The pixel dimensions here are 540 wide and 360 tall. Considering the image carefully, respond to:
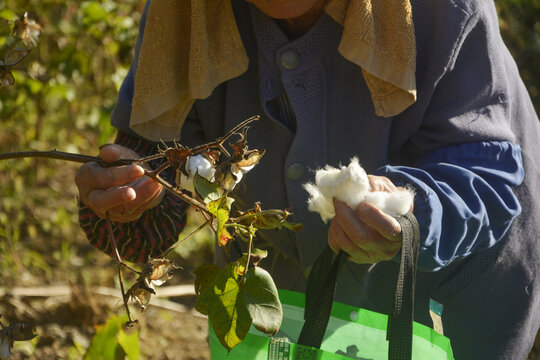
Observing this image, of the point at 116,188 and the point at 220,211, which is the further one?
the point at 116,188

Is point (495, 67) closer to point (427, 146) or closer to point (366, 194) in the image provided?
point (427, 146)

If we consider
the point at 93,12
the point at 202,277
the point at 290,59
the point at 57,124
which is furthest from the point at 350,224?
the point at 57,124

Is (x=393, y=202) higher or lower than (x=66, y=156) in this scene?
lower

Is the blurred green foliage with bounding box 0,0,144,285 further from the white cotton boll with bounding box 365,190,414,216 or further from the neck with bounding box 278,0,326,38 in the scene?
the white cotton boll with bounding box 365,190,414,216

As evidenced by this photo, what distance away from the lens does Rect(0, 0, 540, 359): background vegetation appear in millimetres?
2678

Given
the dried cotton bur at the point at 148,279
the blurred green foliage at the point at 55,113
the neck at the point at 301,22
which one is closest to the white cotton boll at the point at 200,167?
the dried cotton bur at the point at 148,279

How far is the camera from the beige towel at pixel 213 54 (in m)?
1.28

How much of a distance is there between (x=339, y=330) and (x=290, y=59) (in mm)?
600

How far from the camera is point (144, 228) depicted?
1.43 metres

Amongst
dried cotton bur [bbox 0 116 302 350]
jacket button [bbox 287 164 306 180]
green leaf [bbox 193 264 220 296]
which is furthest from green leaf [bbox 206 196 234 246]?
jacket button [bbox 287 164 306 180]

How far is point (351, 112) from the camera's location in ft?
4.68

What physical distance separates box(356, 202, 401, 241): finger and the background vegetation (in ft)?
5.15

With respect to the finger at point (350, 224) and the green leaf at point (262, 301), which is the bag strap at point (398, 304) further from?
the green leaf at point (262, 301)

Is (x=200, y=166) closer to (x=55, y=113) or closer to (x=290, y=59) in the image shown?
(x=290, y=59)
